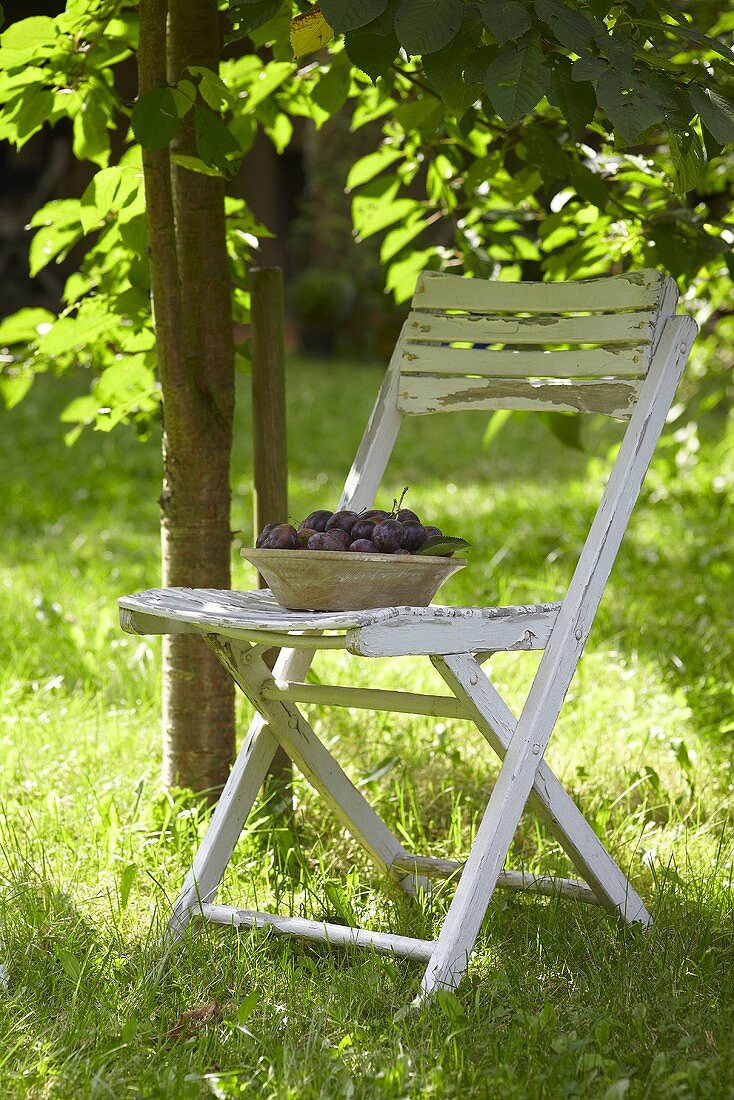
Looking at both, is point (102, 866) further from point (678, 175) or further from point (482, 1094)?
point (678, 175)

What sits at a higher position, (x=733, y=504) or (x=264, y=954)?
(x=264, y=954)

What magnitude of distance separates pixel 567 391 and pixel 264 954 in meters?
1.04

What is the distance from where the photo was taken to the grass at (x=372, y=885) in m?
1.58

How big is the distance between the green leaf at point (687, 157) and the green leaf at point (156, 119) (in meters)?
0.76

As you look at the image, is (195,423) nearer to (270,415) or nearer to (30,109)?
(270,415)

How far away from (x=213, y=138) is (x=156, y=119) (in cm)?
11

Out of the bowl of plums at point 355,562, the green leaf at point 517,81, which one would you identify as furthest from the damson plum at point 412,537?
the green leaf at point 517,81

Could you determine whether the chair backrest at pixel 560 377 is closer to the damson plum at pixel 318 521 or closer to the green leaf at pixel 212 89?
the damson plum at pixel 318 521

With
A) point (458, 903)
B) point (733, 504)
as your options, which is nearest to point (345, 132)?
point (733, 504)

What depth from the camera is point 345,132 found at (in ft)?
36.1

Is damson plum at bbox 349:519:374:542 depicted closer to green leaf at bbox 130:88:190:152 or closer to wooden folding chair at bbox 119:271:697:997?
wooden folding chair at bbox 119:271:697:997

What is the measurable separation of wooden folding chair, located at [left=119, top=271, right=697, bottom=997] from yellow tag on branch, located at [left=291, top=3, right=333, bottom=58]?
521mm

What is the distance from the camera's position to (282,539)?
178 centimetres

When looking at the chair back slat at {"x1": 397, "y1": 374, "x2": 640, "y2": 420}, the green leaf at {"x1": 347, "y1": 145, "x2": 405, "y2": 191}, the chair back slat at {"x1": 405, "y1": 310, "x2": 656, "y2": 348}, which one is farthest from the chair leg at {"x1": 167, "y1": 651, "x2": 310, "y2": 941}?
the green leaf at {"x1": 347, "y1": 145, "x2": 405, "y2": 191}
